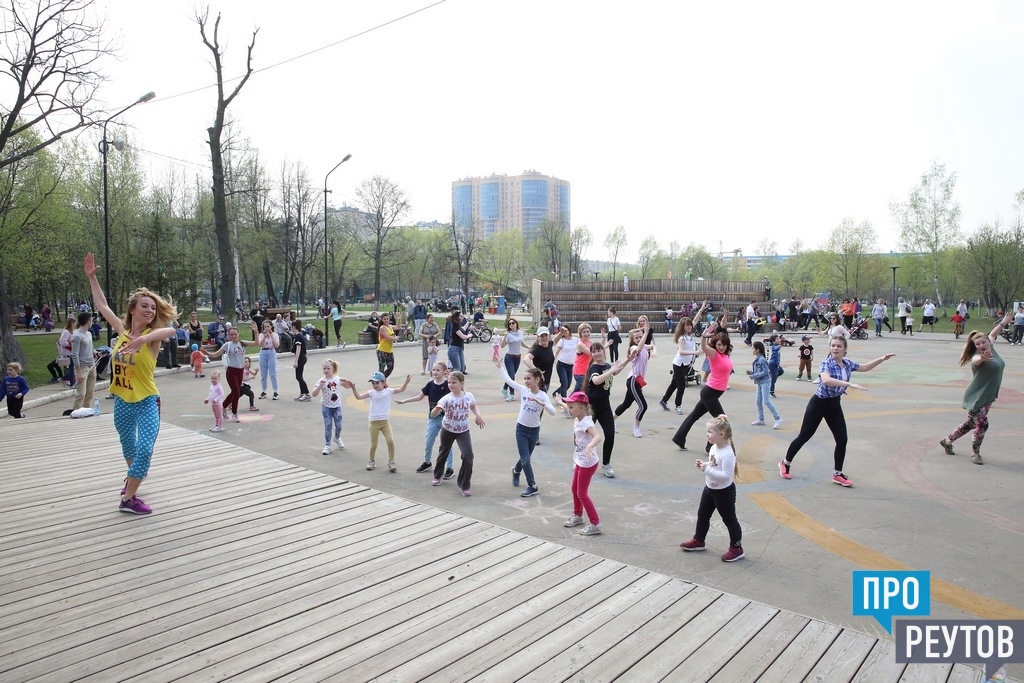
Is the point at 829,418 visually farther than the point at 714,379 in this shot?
No

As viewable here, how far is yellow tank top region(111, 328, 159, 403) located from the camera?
591 centimetres

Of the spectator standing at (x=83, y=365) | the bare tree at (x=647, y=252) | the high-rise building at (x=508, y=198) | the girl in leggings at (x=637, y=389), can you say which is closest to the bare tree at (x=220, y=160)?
the spectator standing at (x=83, y=365)

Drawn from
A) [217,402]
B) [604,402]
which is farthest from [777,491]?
[217,402]

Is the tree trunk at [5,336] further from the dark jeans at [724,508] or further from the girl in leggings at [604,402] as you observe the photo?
the dark jeans at [724,508]

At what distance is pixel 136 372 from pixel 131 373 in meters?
0.04

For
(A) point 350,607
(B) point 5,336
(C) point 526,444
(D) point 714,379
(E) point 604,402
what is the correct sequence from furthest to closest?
(B) point 5,336, (D) point 714,379, (E) point 604,402, (C) point 526,444, (A) point 350,607

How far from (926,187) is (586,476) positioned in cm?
6161

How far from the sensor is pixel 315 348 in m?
27.1

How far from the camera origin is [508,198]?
572 ft

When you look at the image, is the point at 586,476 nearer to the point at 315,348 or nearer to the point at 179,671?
the point at 179,671

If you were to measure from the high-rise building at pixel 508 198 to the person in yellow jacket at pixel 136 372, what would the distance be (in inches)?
6354

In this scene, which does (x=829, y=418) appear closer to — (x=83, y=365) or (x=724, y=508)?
(x=724, y=508)

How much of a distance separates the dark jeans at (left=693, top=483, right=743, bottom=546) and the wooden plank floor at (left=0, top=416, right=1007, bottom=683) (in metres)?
0.90

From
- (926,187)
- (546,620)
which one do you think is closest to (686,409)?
(546,620)
